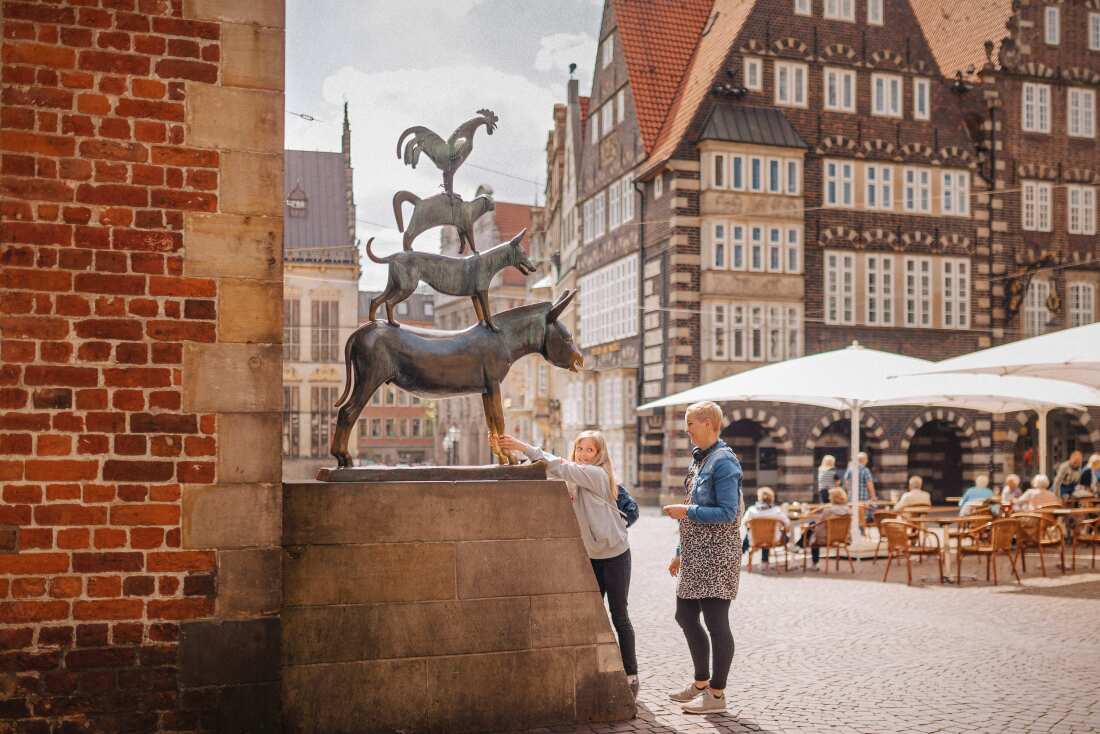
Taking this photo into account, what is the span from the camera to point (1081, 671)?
739 cm

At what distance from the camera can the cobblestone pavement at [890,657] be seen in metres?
5.99

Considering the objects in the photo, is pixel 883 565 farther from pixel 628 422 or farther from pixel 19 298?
pixel 628 422

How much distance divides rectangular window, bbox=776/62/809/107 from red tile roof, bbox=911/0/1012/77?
4989mm

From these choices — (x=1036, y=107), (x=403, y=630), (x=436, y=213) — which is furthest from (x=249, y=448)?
(x=1036, y=107)

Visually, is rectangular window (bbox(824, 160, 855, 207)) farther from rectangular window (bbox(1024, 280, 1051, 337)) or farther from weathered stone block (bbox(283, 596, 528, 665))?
weathered stone block (bbox(283, 596, 528, 665))

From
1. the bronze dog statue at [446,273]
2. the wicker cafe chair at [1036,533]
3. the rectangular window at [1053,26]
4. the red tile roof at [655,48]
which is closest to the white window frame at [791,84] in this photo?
the red tile roof at [655,48]

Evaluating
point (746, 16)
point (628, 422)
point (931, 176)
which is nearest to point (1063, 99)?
point (931, 176)

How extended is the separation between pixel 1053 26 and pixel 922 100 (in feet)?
16.7

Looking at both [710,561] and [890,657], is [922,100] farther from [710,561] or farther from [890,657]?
[710,561]

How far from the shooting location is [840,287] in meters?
28.8

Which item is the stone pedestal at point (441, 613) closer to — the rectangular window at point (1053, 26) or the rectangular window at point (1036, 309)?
the rectangular window at point (1036, 309)

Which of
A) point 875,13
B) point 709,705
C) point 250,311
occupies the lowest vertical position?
point 709,705

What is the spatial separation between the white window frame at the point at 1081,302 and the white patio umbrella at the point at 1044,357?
19.7 m

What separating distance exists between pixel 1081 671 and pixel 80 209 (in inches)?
270
